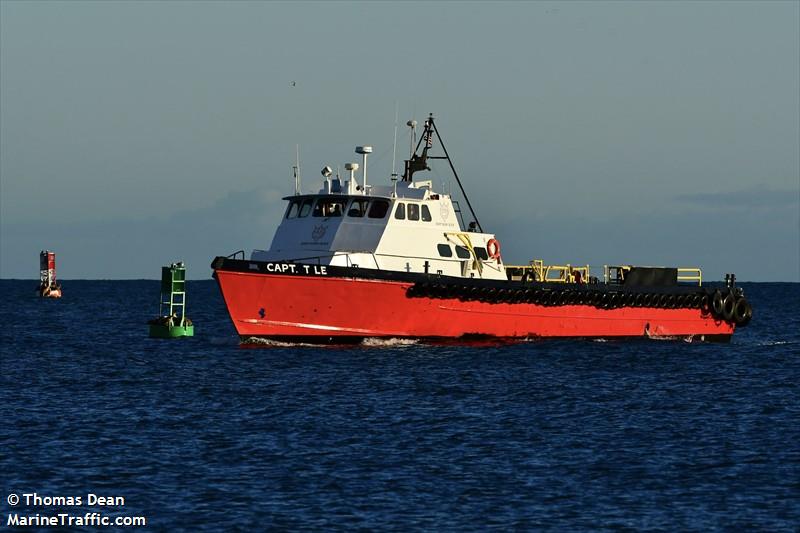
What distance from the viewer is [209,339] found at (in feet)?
162

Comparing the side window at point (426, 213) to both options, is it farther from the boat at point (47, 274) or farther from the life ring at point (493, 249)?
the boat at point (47, 274)

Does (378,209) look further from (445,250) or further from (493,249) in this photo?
(493,249)

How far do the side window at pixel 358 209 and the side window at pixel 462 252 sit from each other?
138 inches

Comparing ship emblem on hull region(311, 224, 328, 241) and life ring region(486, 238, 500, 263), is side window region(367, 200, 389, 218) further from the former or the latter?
life ring region(486, 238, 500, 263)

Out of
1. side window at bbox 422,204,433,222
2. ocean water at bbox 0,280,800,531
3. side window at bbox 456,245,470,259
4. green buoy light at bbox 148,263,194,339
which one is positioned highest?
side window at bbox 422,204,433,222

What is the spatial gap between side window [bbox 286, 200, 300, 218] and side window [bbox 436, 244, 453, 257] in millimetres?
4880

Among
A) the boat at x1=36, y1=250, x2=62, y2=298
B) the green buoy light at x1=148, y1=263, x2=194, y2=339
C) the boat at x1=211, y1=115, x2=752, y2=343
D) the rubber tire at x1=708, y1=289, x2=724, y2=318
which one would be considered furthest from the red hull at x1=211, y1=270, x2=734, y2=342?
Result: the boat at x1=36, y1=250, x2=62, y2=298

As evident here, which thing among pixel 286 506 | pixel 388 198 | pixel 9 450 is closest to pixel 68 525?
pixel 286 506

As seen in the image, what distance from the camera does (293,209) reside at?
41.9m

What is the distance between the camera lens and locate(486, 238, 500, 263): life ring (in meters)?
42.6

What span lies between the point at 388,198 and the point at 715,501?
71.2 ft

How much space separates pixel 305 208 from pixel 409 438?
57.6 ft

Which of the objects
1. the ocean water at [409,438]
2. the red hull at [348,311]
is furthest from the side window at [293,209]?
the red hull at [348,311]

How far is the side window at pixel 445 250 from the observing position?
40906mm
